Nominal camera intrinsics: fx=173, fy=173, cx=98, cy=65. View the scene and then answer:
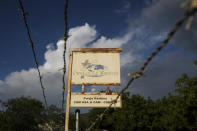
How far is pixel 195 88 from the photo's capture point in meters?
38.6

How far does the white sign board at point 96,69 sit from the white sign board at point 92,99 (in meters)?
0.61

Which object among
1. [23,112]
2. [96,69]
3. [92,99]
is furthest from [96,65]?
[23,112]

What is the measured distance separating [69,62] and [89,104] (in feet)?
5.77

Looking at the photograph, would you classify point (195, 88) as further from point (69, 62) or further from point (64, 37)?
point (64, 37)

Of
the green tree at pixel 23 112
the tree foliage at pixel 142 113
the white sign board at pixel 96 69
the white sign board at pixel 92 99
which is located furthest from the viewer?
the green tree at pixel 23 112

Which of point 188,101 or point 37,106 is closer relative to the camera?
point 188,101

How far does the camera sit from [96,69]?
22.9 ft

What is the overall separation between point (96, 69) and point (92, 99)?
1.30 m

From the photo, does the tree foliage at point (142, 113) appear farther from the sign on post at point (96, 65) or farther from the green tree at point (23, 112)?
the sign on post at point (96, 65)

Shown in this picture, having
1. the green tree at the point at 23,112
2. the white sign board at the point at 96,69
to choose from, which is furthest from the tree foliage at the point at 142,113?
the white sign board at the point at 96,69

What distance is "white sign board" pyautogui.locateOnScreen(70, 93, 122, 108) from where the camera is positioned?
20.1 feet

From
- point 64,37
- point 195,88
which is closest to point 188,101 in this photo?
point 195,88

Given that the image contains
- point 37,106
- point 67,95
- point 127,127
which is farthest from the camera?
point 37,106

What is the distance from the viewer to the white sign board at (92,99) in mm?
6117
